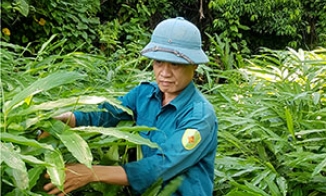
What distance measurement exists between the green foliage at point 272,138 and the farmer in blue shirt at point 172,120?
400 millimetres

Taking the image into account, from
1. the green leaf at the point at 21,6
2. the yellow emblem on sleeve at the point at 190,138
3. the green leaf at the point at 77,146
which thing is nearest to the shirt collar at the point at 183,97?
the yellow emblem on sleeve at the point at 190,138

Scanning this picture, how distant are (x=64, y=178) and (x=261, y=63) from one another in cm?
333

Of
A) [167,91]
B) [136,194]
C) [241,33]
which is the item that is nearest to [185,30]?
[167,91]

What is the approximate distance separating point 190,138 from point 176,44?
0.27 meters

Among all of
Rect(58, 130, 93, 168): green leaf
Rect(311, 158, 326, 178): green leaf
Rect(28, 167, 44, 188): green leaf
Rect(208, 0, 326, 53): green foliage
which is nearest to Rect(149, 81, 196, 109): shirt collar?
Rect(58, 130, 93, 168): green leaf

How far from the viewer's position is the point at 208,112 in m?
1.77

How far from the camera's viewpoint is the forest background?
148cm

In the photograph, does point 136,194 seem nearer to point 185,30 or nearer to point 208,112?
point 208,112

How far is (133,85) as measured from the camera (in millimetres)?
3078

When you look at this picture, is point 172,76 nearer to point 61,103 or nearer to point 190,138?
point 190,138

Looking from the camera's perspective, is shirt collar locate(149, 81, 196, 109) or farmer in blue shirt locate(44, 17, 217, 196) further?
shirt collar locate(149, 81, 196, 109)

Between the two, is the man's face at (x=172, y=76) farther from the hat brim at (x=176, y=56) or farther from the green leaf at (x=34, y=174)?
the green leaf at (x=34, y=174)

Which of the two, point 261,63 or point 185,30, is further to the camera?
point 261,63

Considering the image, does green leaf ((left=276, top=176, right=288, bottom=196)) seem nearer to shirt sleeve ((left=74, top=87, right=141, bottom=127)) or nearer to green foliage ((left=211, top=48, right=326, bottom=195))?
green foliage ((left=211, top=48, right=326, bottom=195))
